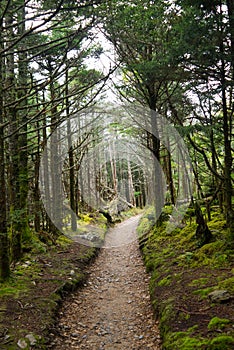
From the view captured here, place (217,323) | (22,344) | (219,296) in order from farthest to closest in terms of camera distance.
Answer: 1. (219,296)
2. (22,344)
3. (217,323)

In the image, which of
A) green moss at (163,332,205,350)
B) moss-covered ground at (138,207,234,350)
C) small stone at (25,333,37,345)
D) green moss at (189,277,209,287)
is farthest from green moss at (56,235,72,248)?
green moss at (163,332,205,350)

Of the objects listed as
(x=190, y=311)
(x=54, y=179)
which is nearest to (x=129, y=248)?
(x=54, y=179)

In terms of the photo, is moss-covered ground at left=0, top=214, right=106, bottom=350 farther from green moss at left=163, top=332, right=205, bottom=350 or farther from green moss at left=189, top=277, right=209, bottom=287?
green moss at left=189, top=277, right=209, bottom=287

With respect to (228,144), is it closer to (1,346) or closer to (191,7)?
(191,7)

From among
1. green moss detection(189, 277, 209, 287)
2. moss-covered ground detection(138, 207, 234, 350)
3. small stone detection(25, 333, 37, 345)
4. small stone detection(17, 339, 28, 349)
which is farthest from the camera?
green moss detection(189, 277, 209, 287)

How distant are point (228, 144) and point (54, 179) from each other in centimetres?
771

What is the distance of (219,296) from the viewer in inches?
172

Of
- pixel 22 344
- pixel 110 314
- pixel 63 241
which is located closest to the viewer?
pixel 22 344

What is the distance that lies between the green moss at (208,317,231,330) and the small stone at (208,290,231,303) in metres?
0.52

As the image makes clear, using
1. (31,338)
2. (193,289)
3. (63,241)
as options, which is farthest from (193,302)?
(63,241)

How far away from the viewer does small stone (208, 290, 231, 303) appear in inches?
169

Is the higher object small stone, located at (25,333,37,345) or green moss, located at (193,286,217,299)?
green moss, located at (193,286,217,299)

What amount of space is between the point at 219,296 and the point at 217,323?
0.68 meters

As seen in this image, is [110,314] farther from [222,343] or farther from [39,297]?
[222,343]
